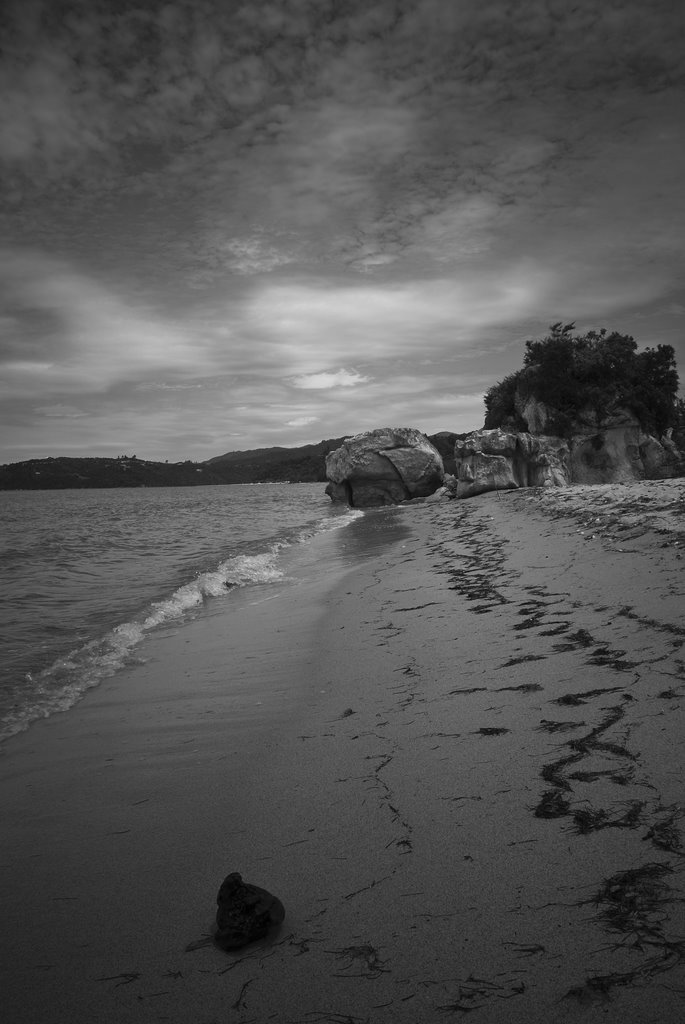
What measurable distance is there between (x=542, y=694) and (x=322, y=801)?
1.65 metres

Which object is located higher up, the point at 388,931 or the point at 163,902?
the point at 388,931

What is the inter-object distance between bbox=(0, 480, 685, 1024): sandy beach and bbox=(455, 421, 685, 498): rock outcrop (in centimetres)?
1989

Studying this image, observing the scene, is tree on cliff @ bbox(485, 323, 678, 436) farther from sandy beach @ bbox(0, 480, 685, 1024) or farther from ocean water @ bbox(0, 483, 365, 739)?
sandy beach @ bbox(0, 480, 685, 1024)

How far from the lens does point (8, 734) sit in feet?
14.5

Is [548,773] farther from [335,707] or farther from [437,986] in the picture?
[335,707]

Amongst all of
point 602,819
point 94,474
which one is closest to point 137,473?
point 94,474

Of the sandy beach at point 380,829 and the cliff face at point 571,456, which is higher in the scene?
the cliff face at point 571,456

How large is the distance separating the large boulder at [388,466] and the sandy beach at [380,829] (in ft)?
91.0

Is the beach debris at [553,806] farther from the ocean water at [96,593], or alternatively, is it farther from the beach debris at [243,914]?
the ocean water at [96,593]

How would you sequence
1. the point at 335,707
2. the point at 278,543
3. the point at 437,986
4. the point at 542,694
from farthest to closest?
the point at 278,543 < the point at 335,707 < the point at 542,694 < the point at 437,986

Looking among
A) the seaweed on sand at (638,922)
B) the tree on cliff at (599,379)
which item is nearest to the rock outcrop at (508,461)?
the tree on cliff at (599,379)

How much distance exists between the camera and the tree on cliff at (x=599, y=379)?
26.8m

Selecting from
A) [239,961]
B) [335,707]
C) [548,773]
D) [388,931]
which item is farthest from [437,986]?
[335,707]

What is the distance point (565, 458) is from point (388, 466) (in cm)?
1086
